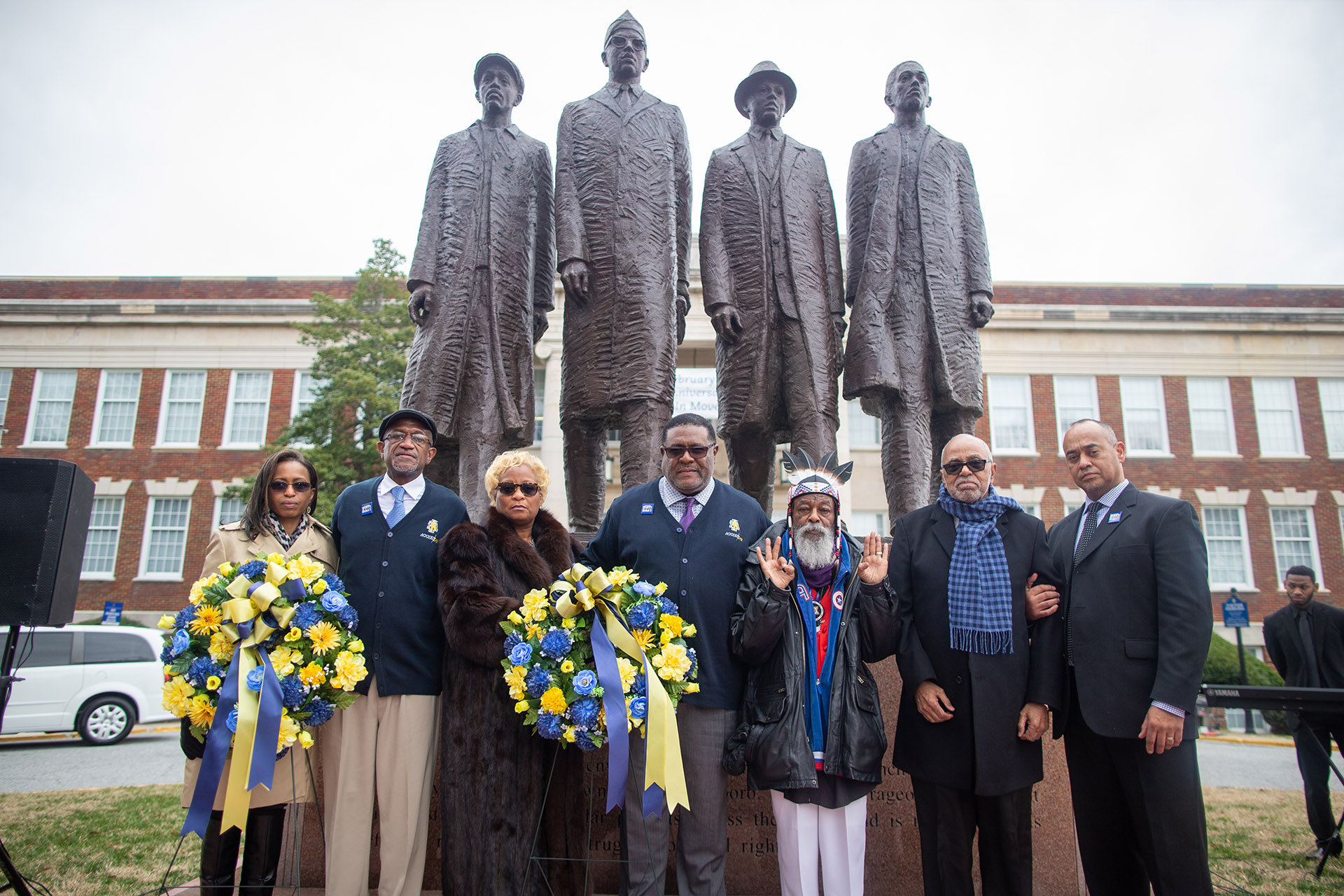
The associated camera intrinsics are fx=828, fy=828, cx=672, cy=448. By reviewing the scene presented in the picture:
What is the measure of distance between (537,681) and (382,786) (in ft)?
3.02

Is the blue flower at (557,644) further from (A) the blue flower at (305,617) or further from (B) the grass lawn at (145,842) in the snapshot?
(B) the grass lawn at (145,842)

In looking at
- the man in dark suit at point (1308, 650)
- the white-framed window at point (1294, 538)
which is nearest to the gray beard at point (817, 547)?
the man in dark suit at point (1308, 650)

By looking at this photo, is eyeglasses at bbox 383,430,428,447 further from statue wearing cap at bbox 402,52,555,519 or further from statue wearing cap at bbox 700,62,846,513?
statue wearing cap at bbox 700,62,846,513

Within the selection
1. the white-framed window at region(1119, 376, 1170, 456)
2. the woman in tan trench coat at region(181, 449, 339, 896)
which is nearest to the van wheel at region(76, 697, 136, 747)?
the woman in tan trench coat at region(181, 449, 339, 896)

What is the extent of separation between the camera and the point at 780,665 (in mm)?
3342

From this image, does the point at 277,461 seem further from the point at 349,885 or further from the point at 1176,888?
Answer: the point at 1176,888

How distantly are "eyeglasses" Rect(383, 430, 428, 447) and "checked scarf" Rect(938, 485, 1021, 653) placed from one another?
2.52m

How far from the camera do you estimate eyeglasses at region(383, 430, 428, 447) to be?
3936mm

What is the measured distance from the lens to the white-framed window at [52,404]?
84.4ft

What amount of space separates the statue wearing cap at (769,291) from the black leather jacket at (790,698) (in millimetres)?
2441

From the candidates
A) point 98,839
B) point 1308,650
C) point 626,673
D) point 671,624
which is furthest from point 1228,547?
point 98,839

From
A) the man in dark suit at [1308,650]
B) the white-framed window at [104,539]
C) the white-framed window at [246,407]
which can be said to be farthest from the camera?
the white-framed window at [246,407]

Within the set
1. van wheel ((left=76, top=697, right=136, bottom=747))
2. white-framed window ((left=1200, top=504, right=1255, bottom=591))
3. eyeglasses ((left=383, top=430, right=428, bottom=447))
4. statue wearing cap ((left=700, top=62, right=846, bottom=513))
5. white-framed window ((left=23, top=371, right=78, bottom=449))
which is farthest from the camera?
white-framed window ((left=23, top=371, right=78, bottom=449))

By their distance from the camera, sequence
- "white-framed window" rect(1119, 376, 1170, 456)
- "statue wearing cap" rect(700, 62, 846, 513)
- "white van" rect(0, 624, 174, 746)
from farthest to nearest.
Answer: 1. "white-framed window" rect(1119, 376, 1170, 456)
2. "white van" rect(0, 624, 174, 746)
3. "statue wearing cap" rect(700, 62, 846, 513)
